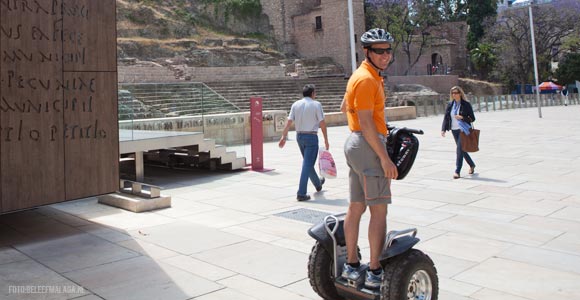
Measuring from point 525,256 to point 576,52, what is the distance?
58.5m

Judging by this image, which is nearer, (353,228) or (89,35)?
(353,228)

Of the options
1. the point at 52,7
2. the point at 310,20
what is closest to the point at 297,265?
the point at 52,7

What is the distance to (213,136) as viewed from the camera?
11.9m

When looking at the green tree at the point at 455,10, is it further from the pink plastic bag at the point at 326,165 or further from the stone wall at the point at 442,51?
the pink plastic bag at the point at 326,165

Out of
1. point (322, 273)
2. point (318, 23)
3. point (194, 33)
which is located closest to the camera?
point (322, 273)

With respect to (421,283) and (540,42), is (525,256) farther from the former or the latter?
(540,42)

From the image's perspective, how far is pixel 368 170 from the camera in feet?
12.6

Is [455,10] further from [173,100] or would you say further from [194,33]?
[173,100]

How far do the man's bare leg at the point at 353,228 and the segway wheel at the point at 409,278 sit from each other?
313 mm

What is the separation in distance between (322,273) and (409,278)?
0.77 metres

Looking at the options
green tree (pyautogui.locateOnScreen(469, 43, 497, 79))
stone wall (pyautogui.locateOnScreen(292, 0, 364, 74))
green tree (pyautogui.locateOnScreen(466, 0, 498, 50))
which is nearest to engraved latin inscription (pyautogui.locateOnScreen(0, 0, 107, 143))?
stone wall (pyautogui.locateOnScreen(292, 0, 364, 74))

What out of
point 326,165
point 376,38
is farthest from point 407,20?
point 376,38

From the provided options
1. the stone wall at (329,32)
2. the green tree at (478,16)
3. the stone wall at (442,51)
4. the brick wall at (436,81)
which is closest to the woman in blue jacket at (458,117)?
the brick wall at (436,81)

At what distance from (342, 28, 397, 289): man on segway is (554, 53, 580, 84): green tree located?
59.6 m
